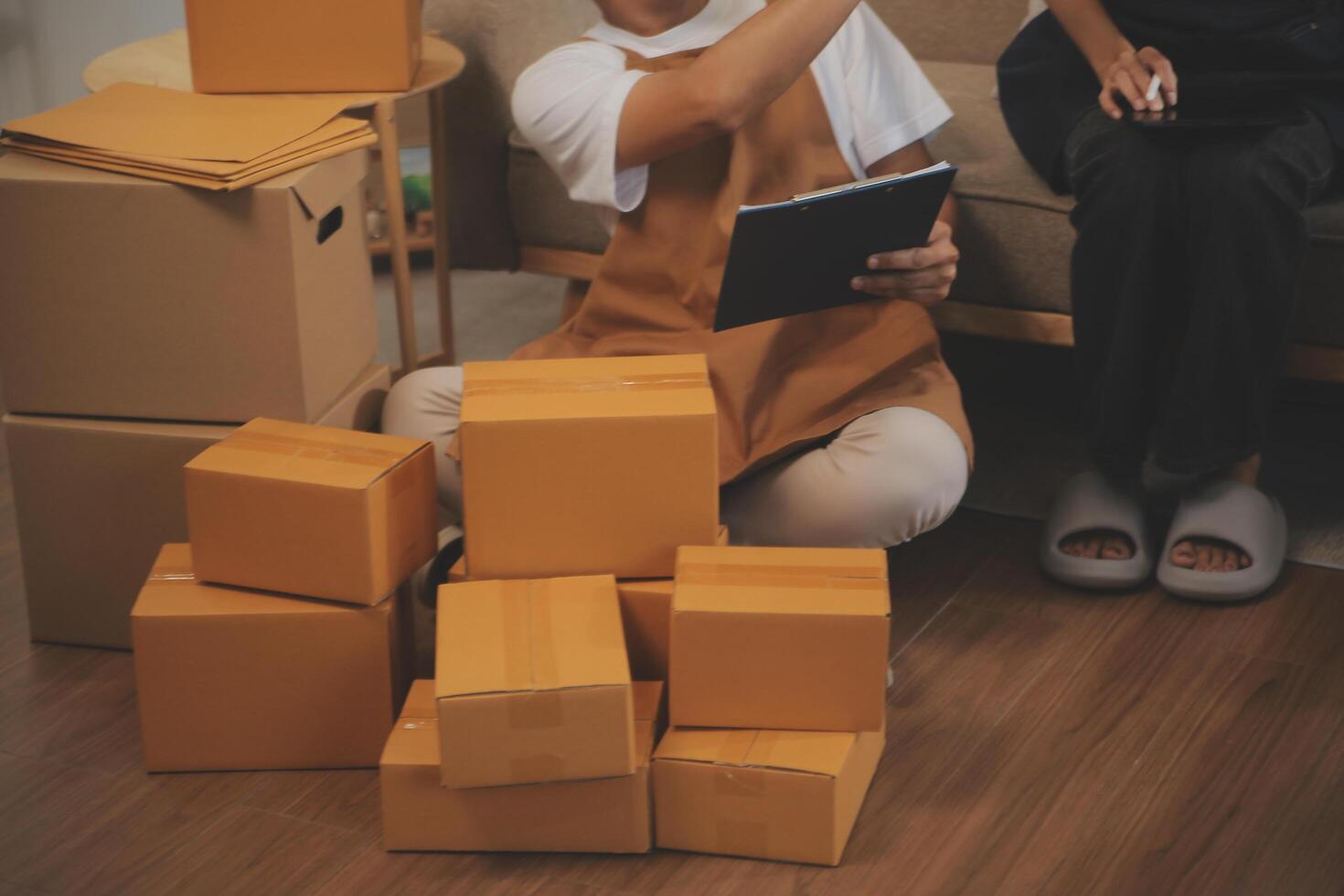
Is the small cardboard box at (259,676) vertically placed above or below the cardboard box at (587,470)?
below

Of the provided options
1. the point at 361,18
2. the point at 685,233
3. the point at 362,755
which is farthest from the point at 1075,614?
the point at 361,18

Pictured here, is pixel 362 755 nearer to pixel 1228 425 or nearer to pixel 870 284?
pixel 870 284

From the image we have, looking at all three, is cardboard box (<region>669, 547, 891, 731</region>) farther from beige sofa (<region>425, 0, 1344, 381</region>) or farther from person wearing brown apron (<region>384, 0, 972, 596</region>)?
beige sofa (<region>425, 0, 1344, 381</region>)

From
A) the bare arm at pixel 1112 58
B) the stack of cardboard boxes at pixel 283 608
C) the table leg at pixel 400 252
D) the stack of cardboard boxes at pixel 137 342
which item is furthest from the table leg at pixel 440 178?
the bare arm at pixel 1112 58

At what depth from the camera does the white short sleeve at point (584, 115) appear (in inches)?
58.5

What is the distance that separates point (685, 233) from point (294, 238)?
40 centimetres

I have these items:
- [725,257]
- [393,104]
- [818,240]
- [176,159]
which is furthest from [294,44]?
[818,240]

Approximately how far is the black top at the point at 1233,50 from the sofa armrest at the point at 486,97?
71 centimetres

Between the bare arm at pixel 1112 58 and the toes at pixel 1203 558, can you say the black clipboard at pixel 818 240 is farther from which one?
the toes at pixel 1203 558

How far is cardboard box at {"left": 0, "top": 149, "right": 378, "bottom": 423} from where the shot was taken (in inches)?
55.9

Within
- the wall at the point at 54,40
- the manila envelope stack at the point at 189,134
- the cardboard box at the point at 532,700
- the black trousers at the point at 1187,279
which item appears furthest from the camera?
the wall at the point at 54,40

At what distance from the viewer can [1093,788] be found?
1.34 meters

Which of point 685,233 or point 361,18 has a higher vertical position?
point 361,18

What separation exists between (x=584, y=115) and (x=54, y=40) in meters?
1.66
